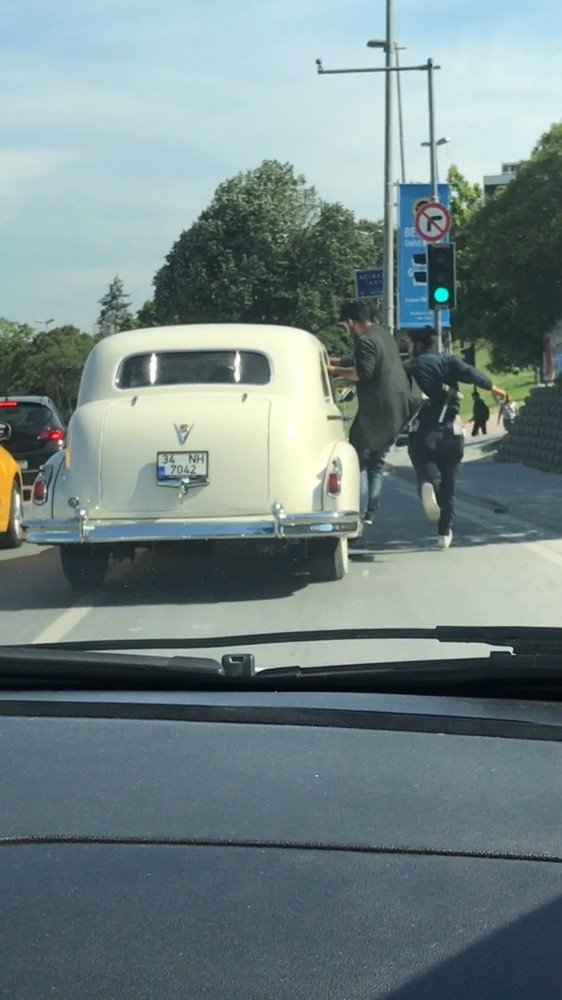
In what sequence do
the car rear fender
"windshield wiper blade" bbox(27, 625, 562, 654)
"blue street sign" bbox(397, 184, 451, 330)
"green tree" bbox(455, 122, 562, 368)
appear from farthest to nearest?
1. "green tree" bbox(455, 122, 562, 368)
2. "blue street sign" bbox(397, 184, 451, 330)
3. the car rear fender
4. "windshield wiper blade" bbox(27, 625, 562, 654)

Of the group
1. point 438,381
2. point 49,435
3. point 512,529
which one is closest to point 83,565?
point 438,381

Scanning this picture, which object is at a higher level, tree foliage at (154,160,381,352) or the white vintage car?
tree foliage at (154,160,381,352)

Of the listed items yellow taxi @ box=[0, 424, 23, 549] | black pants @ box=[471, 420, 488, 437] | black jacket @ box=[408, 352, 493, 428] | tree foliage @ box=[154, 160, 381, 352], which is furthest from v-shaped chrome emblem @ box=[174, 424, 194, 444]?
tree foliage @ box=[154, 160, 381, 352]

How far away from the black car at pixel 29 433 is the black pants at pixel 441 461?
29.9 feet

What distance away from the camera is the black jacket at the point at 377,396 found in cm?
1247

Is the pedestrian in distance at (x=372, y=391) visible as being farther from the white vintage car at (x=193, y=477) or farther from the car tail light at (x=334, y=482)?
the car tail light at (x=334, y=482)

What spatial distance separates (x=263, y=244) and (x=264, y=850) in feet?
247

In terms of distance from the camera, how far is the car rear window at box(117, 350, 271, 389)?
10.1m

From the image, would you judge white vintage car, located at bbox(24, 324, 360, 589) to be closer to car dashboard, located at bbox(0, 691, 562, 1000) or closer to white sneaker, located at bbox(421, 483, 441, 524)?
white sneaker, located at bbox(421, 483, 441, 524)

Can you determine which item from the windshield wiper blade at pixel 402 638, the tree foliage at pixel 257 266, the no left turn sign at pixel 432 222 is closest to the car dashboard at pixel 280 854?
the windshield wiper blade at pixel 402 638

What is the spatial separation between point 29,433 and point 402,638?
1754 cm

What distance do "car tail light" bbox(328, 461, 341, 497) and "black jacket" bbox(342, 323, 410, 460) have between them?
299cm

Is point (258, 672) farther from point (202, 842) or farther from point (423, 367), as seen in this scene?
point (423, 367)

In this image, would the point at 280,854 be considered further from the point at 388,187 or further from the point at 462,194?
the point at 462,194
